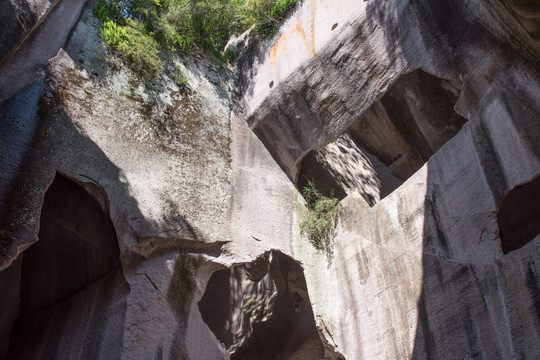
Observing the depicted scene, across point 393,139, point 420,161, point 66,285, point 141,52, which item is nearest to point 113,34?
point 141,52

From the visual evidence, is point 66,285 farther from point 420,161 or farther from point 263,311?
point 420,161

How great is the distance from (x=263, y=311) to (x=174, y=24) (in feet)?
18.6

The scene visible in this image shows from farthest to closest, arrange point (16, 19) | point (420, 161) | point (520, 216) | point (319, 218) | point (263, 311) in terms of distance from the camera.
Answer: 1. point (263, 311)
2. point (420, 161)
3. point (319, 218)
4. point (520, 216)
5. point (16, 19)

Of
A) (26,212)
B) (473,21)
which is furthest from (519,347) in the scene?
(26,212)

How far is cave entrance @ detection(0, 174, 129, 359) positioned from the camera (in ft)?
17.9

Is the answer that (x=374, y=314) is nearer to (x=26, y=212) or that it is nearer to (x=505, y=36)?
(x=505, y=36)

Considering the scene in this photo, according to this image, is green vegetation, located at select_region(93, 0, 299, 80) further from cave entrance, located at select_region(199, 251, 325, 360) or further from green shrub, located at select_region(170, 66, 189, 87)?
cave entrance, located at select_region(199, 251, 325, 360)

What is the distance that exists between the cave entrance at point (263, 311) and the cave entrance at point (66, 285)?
2827 millimetres

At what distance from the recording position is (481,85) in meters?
5.59

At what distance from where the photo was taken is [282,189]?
7387 mm

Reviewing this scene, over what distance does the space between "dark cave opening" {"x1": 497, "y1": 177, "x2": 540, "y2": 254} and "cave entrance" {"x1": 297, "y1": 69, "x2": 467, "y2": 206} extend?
5.48 ft

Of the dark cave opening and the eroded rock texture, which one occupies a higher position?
the eroded rock texture

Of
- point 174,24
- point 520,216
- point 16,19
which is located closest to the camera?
point 16,19

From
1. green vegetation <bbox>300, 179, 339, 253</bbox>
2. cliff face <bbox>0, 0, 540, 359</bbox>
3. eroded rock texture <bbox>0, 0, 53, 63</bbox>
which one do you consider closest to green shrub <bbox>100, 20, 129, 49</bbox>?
cliff face <bbox>0, 0, 540, 359</bbox>
